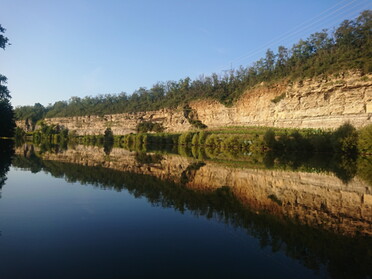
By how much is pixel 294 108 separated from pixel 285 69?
11815 millimetres

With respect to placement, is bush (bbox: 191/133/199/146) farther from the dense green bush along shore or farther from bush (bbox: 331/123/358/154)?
bush (bbox: 331/123/358/154)

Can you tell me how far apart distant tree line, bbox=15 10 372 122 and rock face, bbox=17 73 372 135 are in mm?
2056

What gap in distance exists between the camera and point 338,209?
859 centimetres

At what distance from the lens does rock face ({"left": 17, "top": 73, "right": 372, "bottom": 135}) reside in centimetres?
3294

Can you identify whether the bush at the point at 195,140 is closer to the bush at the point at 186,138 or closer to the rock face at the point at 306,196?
the bush at the point at 186,138

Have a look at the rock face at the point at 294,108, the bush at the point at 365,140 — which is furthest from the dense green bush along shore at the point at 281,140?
the rock face at the point at 294,108

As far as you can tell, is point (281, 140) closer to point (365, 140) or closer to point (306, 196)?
point (365, 140)

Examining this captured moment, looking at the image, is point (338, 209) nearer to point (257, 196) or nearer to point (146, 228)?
point (257, 196)

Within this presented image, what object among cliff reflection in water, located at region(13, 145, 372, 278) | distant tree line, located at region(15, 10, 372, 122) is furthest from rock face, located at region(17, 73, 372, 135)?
cliff reflection in water, located at region(13, 145, 372, 278)

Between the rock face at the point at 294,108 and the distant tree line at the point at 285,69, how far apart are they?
6.75 feet

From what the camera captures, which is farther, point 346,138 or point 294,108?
point 294,108

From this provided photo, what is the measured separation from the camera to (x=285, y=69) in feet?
163

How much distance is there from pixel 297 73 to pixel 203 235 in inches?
1733

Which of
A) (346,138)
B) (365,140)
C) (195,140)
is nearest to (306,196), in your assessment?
(365,140)
